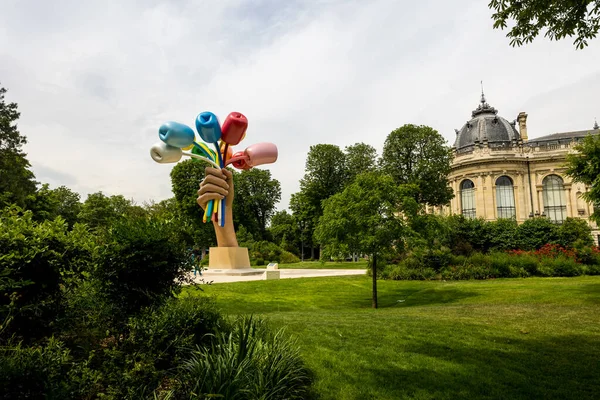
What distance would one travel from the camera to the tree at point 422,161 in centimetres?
3662

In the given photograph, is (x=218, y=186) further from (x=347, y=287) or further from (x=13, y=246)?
(x=13, y=246)

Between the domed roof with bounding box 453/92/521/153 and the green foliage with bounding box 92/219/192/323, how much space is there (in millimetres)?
47372

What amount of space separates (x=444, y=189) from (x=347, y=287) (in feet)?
79.6

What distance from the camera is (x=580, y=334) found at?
698cm

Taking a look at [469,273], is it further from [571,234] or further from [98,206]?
[98,206]

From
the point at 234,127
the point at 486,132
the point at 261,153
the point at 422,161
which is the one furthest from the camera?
the point at 486,132

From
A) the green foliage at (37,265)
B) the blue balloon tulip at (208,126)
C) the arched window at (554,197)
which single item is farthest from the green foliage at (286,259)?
the green foliage at (37,265)

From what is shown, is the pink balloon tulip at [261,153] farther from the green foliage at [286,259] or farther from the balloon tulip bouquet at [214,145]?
the green foliage at [286,259]

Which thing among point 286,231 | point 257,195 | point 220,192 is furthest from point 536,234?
point 257,195

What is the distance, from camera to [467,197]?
152 ft

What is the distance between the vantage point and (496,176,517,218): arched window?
44625 millimetres

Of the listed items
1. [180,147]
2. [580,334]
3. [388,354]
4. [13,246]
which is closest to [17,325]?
[13,246]

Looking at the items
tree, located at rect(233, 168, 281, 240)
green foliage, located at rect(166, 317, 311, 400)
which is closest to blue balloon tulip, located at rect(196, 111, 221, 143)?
green foliage, located at rect(166, 317, 311, 400)

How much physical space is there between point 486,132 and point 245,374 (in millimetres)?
52360
